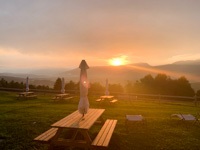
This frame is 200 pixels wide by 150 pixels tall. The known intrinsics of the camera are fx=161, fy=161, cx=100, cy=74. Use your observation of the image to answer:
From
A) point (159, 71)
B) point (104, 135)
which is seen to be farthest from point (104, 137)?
point (159, 71)

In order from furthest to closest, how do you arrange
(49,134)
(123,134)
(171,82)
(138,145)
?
(171,82), (123,134), (138,145), (49,134)

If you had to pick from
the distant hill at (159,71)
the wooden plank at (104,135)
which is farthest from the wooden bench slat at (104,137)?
the distant hill at (159,71)

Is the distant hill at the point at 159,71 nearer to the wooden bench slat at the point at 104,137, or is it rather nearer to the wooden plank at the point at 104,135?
the wooden plank at the point at 104,135

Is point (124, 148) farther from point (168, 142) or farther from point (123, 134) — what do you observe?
point (168, 142)

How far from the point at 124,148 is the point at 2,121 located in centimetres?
651

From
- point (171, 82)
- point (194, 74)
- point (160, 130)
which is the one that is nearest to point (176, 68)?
point (194, 74)

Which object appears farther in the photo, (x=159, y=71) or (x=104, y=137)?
(x=159, y=71)

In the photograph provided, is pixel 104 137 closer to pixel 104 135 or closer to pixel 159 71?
pixel 104 135

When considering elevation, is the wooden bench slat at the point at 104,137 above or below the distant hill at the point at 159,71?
below

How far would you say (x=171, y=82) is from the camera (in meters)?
34.5

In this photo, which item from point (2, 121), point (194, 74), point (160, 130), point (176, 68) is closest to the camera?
point (160, 130)

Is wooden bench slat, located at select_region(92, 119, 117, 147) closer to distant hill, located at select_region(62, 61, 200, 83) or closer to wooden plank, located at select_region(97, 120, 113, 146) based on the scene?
wooden plank, located at select_region(97, 120, 113, 146)

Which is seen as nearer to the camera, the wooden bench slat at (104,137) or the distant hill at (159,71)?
the wooden bench slat at (104,137)

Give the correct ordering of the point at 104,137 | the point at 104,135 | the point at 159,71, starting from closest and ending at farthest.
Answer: the point at 104,137, the point at 104,135, the point at 159,71
